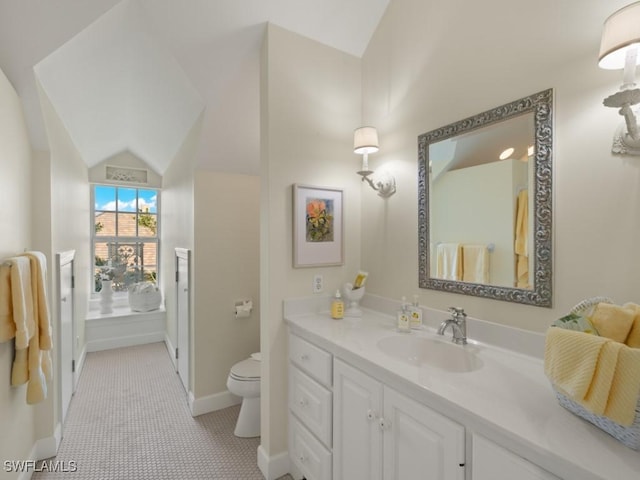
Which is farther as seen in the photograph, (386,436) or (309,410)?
(309,410)

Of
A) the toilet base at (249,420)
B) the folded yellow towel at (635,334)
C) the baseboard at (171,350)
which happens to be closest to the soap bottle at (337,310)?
the toilet base at (249,420)

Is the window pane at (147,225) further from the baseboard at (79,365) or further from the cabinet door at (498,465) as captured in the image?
the cabinet door at (498,465)

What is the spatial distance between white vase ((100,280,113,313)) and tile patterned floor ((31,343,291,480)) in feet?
3.52

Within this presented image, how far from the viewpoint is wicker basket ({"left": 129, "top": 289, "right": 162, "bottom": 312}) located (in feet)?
14.1

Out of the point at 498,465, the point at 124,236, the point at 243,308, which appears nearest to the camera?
the point at 498,465

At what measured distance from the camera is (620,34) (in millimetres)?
928

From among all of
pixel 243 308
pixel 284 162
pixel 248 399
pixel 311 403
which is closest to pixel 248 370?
pixel 248 399

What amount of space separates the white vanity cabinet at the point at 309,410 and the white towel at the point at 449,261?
72cm

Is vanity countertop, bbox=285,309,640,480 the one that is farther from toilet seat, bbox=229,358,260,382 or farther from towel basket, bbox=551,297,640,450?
toilet seat, bbox=229,358,260,382

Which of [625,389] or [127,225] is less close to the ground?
[127,225]

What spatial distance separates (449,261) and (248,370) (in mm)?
1698

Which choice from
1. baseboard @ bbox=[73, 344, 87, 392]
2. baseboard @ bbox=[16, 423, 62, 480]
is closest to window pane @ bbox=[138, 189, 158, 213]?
baseboard @ bbox=[73, 344, 87, 392]

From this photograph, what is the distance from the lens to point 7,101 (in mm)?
1587

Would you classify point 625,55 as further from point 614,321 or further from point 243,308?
point 243,308
